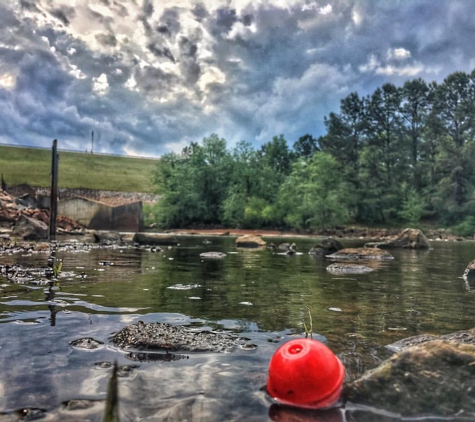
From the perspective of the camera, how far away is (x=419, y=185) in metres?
71.3

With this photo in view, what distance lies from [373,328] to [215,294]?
3.30 meters

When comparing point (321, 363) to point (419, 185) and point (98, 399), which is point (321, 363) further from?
point (419, 185)

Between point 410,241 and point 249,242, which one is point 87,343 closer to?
point 249,242

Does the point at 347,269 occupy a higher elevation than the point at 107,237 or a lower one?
lower

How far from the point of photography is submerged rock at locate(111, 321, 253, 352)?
4.34 meters

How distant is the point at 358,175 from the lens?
2586 inches

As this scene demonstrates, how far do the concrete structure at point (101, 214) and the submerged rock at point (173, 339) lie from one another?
129 feet

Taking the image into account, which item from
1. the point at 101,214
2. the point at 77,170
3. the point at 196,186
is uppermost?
the point at 77,170

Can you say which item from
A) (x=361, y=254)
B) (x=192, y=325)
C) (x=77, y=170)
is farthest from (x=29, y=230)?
(x=77, y=170)

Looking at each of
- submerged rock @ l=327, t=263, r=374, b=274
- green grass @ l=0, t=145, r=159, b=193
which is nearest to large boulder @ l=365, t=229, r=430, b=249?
submerged rock @ l=327, t=263, r=374, b=274

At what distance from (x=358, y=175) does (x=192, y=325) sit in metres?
63.6

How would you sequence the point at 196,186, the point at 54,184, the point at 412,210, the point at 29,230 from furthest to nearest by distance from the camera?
the point at 196,186, the point at 412,210, the point at 29,230, the point at 54,184

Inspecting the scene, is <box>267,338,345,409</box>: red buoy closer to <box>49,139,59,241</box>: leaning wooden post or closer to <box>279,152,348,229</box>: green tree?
<box>49,139,59,241</box>: leaning wooden post

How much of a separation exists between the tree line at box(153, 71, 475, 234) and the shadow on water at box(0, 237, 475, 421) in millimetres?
44519
